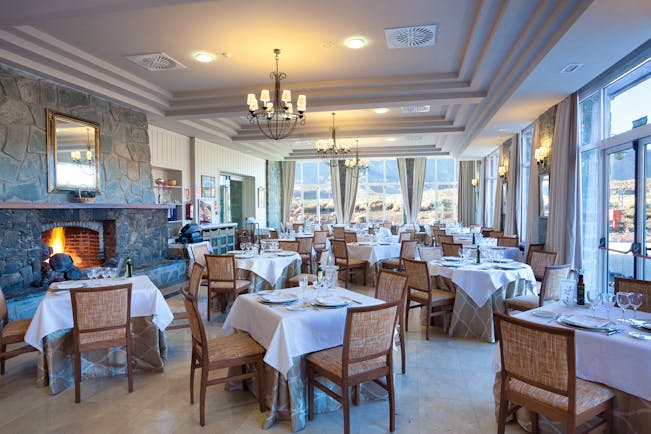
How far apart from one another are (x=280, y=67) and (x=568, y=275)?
15.1 ft

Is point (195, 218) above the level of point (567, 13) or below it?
below

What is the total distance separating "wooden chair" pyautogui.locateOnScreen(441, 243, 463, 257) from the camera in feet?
20.7

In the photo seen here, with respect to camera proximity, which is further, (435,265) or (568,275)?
(435,265)

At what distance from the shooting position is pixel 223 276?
17.9ft

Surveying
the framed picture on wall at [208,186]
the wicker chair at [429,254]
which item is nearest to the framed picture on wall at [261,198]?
the framed picture on wall at [208,186]

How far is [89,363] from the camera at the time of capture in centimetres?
361

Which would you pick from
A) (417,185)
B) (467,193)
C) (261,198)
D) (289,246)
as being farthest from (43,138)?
(467,193)

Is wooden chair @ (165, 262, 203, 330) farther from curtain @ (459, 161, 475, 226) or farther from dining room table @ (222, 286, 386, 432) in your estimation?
curtain @ (459, 161, 475, 226)

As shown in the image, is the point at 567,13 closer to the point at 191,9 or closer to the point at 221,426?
the point at 191,9

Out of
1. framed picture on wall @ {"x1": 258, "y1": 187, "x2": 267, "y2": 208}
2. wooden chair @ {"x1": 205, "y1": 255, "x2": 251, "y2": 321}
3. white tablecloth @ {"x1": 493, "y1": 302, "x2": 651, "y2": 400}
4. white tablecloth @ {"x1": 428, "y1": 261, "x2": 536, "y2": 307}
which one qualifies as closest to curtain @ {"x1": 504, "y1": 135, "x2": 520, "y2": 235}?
white tablecloth @ {"x1": 428, "y1": 261, "x2": 536, "y2": 307}

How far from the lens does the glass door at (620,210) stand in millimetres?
4844

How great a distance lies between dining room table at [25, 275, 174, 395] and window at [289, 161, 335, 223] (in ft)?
42.4

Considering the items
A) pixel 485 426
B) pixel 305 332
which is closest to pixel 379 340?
pixel 305 332

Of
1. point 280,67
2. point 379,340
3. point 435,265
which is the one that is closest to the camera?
point 379,340
